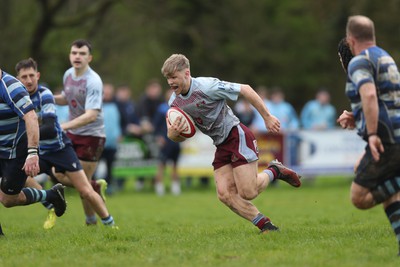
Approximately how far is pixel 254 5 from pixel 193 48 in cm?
406

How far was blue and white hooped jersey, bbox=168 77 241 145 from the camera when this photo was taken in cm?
902

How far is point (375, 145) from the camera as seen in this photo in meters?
7.13

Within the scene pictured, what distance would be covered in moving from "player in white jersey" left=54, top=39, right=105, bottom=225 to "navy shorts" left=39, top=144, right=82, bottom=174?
453 mm

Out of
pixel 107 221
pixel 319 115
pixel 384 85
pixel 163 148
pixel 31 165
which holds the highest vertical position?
pixel 384 85

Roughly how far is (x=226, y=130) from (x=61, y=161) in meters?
2.44

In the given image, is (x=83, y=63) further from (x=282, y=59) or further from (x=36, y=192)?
(x=282, y=59)

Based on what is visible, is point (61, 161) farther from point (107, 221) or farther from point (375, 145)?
point (375, 145)

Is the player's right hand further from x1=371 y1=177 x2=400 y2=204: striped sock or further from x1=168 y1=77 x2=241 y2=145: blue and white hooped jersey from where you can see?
x1=168 y1=77 x2=241 y2=145: blue and white hooped jersey

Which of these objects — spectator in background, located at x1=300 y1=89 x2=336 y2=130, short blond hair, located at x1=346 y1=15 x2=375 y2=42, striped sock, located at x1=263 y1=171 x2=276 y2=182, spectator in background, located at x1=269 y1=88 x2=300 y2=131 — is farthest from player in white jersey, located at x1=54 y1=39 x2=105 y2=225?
spectator in background, located at x1=300 y1=89 x2=336 y2=130

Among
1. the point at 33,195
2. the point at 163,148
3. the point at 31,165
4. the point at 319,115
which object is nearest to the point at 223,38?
the point at 319,115

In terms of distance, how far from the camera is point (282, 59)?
41156mm

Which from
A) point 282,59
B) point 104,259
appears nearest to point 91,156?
point 104,259

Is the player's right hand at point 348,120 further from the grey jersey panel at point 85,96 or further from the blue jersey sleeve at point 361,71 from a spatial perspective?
the grey jersey panel at point 85,96

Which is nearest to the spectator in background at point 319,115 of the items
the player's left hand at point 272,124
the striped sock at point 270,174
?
the striped sock at point 270,174
